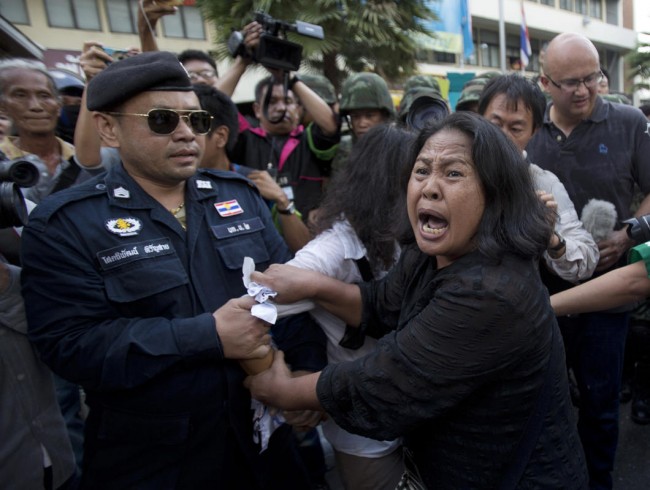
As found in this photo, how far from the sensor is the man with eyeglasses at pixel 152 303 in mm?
1412

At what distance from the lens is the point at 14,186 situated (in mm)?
1438

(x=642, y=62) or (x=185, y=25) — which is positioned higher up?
(x=185, y=25)

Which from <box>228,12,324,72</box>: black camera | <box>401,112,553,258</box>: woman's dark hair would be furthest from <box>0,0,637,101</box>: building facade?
<box>401,112,553,258</box>: woman's dark hair

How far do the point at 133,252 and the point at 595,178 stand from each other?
7.36 feet

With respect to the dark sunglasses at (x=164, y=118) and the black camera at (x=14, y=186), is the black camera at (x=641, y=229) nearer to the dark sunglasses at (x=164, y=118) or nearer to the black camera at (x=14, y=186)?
the dark sunglasses at (x=164, y=118)

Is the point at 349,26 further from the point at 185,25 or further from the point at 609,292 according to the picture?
the point at 185,25

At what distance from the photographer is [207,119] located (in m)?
1.75

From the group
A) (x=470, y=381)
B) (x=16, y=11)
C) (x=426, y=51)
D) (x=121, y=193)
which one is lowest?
(x=470, y=381)

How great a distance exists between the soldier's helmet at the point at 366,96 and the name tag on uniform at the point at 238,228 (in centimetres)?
161

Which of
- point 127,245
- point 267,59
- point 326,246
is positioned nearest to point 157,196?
point 127,245

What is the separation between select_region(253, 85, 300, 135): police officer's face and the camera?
3.34m

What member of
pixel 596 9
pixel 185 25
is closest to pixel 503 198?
pixel 185 25

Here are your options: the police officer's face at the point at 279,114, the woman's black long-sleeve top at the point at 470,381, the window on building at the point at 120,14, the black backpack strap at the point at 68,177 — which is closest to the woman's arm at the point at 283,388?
the woman's black long-sleeve top at the point at 470,381

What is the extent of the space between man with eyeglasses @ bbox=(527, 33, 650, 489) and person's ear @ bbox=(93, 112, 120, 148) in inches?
83.7
